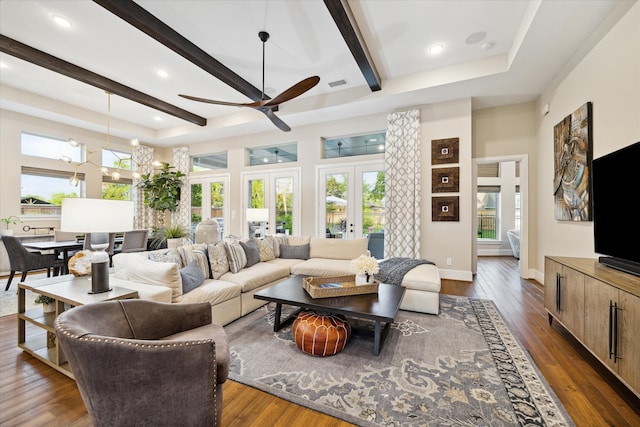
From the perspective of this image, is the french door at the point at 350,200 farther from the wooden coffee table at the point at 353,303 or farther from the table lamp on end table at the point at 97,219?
the table lamp on end table at the point at 97,219

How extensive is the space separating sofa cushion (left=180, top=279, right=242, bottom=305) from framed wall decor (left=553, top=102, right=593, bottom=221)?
13.4 ft

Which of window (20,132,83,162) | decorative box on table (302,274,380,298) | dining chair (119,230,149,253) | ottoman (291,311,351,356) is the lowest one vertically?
ottoman (291,311,351,356)

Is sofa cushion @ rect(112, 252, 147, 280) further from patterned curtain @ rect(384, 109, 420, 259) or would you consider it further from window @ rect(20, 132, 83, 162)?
window @ rect(20, 132, 83, 162)

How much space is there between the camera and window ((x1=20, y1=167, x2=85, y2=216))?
5.44 m

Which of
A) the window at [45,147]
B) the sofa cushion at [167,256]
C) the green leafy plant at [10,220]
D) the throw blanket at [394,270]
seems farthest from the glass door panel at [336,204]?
the green leafy plant at [10,220]

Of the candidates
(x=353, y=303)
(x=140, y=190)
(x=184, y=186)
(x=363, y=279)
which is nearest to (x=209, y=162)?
(x=184, y=186)

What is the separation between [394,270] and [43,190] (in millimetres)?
7360

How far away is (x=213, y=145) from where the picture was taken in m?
7.22

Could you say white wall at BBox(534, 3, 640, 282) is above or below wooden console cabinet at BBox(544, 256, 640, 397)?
above

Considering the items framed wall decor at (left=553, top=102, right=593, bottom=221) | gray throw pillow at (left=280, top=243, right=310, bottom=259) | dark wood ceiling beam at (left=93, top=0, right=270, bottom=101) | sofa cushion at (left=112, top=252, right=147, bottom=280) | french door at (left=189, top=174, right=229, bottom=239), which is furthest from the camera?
french door at (left=189, top=174, right=229, bottom=239)

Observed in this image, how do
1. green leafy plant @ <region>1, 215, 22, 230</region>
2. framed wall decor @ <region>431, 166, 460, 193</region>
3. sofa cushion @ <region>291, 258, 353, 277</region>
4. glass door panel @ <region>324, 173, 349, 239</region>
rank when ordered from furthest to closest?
1. glass door panel @ <region>324, 173, 349, 239</region>
2. green leafy plant @ <region>1, 215, 22, 230</region>
3. framed wall decor @ <region>431, 166, 460, 193</region>
4. sofa cushion @ <region>291, 258, 353, 277</region>

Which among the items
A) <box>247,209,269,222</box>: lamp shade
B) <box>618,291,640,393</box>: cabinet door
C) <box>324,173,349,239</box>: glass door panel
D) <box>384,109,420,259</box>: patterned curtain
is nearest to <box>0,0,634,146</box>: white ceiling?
<box>384,109,420,259</box>: patterned curtain

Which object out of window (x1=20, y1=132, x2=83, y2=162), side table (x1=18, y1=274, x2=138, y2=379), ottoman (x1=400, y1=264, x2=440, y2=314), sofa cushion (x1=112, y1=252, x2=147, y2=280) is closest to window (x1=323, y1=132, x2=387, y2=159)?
ottoman (x1=400, y1=264, x2=440, y2=314)

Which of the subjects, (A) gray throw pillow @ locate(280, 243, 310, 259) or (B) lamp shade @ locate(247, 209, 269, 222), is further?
(B) lamp shade @ locate(247, 209, 269, 222)
